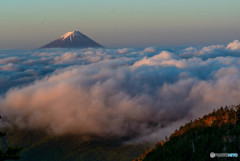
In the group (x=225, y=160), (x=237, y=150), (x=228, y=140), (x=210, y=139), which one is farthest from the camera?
(x=210, y=139)

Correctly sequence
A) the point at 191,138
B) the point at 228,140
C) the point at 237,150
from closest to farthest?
the point at 237,150 → the point at 228,140 → the point at 191,138

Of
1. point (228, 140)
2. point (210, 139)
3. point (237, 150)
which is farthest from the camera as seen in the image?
point (210, 139)

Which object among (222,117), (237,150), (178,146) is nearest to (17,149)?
(237,150)

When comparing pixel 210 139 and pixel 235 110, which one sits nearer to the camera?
pixel 210 139

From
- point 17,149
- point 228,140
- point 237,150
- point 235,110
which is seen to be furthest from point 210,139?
point 17,149

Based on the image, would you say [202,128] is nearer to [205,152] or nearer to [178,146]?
[178,146]

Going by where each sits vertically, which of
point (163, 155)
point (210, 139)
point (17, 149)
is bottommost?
point (163, 155)

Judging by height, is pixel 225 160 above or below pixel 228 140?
above

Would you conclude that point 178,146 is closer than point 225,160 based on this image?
No

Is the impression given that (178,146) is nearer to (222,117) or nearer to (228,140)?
(228,140)
